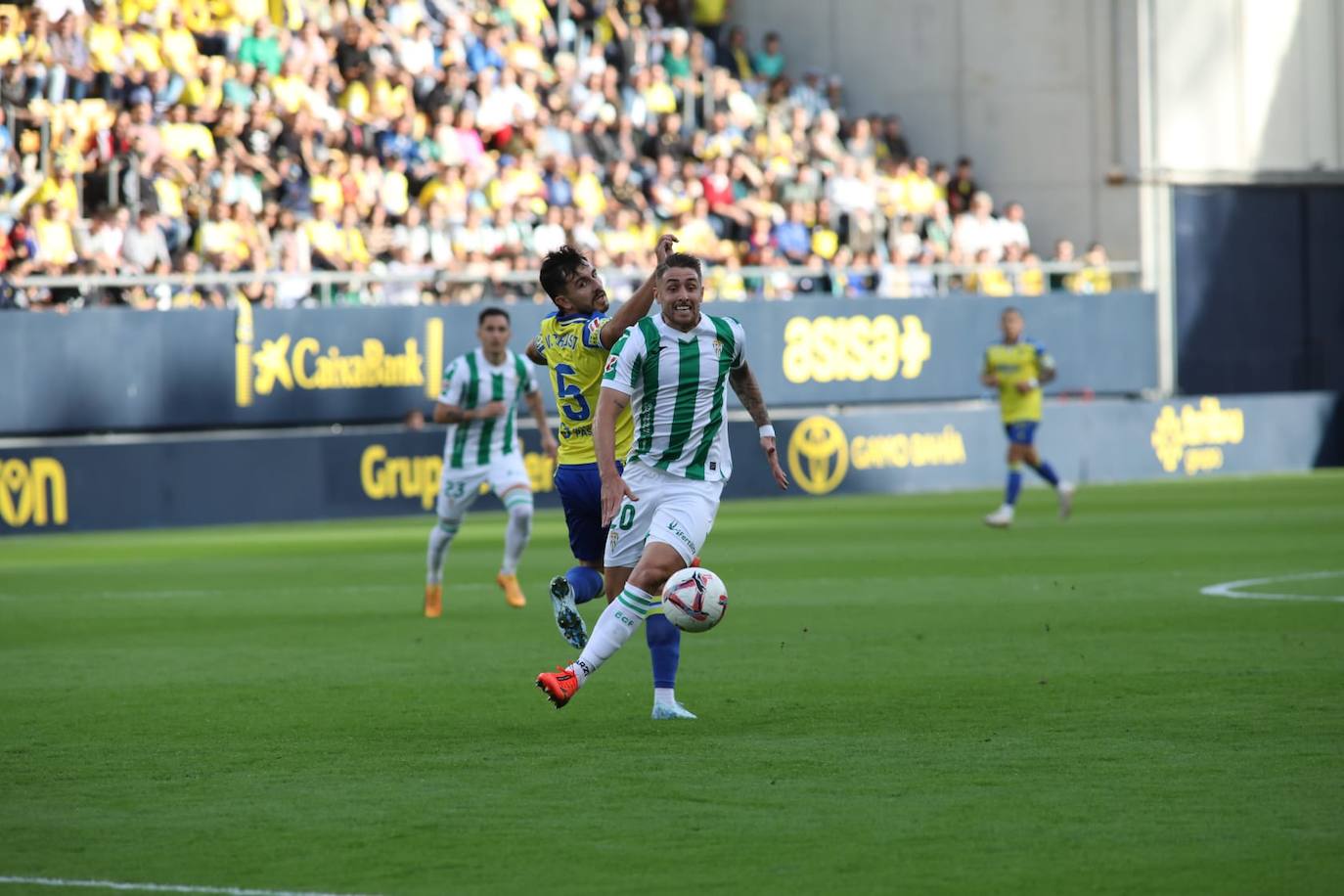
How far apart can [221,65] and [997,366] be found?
949 cm

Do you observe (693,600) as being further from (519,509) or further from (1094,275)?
(1094,275)

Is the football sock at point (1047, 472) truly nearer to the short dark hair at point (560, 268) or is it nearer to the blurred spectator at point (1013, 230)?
the blurred spectator at point (1013, 230)

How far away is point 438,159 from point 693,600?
1916 cm

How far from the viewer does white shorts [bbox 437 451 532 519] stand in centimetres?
1602

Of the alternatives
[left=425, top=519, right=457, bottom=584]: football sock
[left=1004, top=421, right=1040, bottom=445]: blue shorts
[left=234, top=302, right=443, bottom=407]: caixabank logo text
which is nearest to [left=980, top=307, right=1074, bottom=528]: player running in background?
[left=1004, top=421, right=1040, bottom=445]: blue shorts

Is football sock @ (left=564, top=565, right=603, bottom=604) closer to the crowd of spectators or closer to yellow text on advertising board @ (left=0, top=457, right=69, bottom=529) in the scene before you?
the crowd of spectators

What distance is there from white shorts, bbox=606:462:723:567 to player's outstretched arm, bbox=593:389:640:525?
77 mm

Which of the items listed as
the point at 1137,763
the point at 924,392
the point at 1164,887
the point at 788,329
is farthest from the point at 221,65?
the point at 1164,887

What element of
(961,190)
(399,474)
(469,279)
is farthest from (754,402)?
(961,190)

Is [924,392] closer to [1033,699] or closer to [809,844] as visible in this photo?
[1033,699]

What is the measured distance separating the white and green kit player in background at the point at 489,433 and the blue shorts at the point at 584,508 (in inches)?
189

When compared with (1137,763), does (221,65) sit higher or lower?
higher

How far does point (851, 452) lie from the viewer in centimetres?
3153

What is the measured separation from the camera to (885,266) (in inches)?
1267
